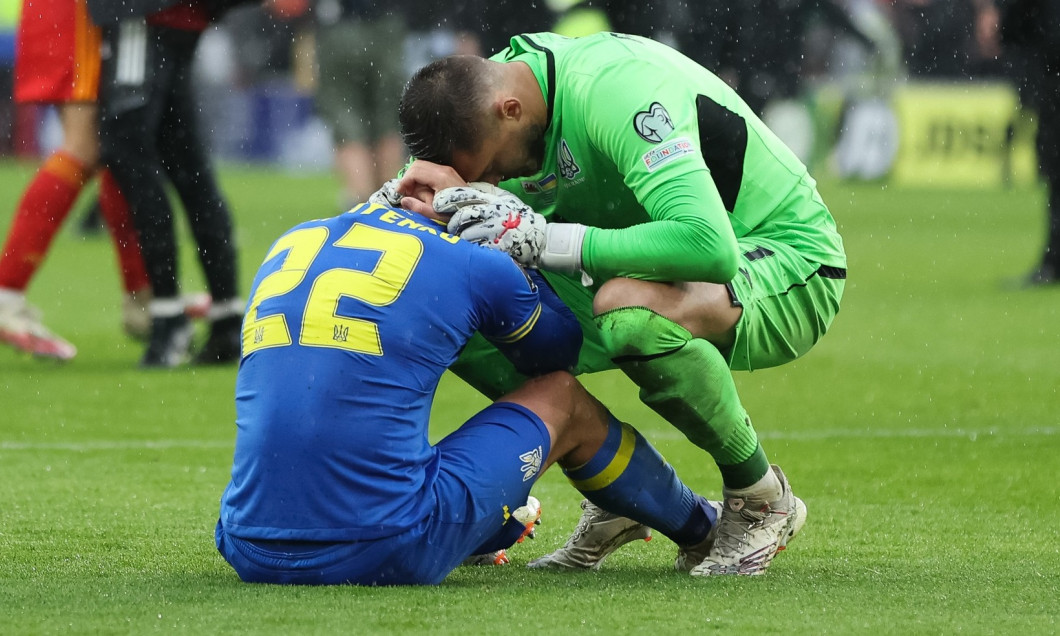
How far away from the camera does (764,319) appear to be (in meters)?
3.68

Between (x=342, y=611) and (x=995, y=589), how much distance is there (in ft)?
4.25

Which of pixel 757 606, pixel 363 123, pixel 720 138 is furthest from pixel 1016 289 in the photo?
pixel 757 606

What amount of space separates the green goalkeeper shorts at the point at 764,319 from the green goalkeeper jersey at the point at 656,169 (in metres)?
0.06

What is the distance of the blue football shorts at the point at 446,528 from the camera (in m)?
3.10

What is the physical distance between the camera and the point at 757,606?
9.98 ft

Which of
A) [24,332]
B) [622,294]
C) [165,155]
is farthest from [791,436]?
[24,332]

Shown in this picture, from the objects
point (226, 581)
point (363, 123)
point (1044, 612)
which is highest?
point (1044, 612)

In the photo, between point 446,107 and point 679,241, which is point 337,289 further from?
point 679,241

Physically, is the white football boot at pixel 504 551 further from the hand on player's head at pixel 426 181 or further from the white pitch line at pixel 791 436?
the white pitch line at pixel 791 436

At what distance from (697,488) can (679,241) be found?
1457mm

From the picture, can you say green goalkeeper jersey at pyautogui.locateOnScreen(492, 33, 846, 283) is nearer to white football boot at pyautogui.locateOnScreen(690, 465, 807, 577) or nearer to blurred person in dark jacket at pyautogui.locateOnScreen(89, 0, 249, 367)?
white football boot at pyautogui.locateOnScreen(690, 465, 807, 577)

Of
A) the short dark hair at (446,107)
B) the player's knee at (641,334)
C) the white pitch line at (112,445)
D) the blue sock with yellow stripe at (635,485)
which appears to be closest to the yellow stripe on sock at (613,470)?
the blue sock with yellow stripe at (635,485)

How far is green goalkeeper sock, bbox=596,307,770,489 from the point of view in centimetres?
331

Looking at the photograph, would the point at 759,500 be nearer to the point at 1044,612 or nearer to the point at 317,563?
the point at 1044,612
